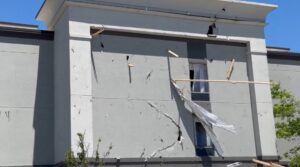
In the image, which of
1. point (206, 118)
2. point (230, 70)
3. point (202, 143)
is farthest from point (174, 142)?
point (230, 70)

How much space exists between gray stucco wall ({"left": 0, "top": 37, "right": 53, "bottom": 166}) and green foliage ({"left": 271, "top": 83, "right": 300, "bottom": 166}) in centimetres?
1082

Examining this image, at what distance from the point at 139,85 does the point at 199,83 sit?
308cm

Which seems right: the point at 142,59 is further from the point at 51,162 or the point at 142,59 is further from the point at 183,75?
the point at 51,162

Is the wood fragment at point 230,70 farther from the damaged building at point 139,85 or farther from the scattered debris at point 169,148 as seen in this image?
the scattered debris at point 169,148

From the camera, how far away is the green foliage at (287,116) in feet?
83.8

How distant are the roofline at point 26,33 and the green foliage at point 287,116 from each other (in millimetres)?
11123

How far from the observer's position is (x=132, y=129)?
22.3 m

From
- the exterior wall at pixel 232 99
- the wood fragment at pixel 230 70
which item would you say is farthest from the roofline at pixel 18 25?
the wood fragment at pixel 230 70

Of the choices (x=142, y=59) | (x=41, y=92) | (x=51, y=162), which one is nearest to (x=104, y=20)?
(x=142, y=59)

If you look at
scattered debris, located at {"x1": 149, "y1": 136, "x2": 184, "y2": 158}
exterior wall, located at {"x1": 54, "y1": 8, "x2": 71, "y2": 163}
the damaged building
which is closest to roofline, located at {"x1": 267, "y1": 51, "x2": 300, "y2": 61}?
the damaged building

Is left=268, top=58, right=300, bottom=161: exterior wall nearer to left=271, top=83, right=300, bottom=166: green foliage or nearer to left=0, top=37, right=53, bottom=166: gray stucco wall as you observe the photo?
left=271, top=83, right=300, bottom=166: green foliage

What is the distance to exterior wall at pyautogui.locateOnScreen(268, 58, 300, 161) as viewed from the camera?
92.1ft

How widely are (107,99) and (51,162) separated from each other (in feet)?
11.7

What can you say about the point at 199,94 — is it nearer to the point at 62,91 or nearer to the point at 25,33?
the point at 62,91
